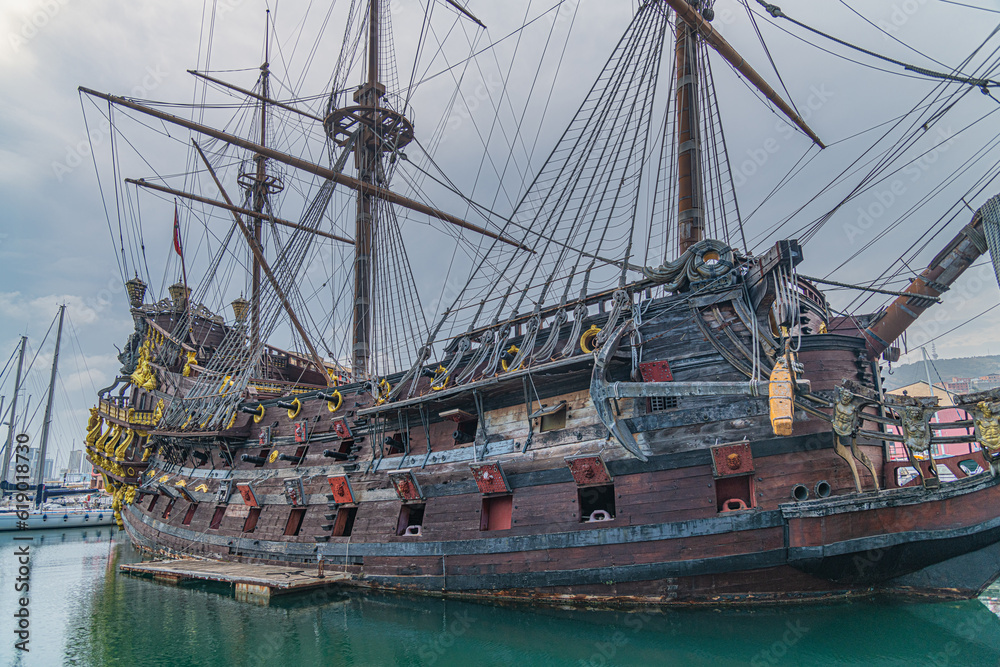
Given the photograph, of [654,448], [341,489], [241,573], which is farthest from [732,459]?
[241,573]

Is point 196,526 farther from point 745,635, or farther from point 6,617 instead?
point 745,635

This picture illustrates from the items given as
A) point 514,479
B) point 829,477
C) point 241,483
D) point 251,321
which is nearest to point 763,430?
point 829,477

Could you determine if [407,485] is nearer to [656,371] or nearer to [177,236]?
[656,371]

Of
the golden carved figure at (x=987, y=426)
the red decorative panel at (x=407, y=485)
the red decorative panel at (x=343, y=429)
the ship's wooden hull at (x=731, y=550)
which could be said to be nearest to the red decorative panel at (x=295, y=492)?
the red decorative panel at (x=343, y=429)

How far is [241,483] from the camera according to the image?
703 inches

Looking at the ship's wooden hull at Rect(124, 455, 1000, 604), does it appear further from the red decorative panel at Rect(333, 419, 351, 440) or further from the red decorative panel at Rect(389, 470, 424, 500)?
the red decorative panel at Rect(333, 419, 351, 440)

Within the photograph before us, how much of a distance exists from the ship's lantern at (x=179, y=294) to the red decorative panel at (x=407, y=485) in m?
23.4

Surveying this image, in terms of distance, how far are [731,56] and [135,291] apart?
31962 mm

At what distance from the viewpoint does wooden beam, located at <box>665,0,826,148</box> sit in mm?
14195

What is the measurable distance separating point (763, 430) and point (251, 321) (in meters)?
21.0

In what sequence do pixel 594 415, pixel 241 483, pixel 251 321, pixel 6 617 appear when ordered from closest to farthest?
pixel 594 415 < pixel 6 617 < pixel 241 483 < pixel 251 321

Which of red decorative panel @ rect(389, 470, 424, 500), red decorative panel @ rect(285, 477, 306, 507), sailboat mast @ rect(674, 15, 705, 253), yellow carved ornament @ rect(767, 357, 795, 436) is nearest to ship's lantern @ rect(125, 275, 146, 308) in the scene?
red decorative panel @ rect(285, 477, 306, 507)

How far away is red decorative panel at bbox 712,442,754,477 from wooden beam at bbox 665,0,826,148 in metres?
→ 10.5

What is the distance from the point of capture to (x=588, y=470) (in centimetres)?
1074
